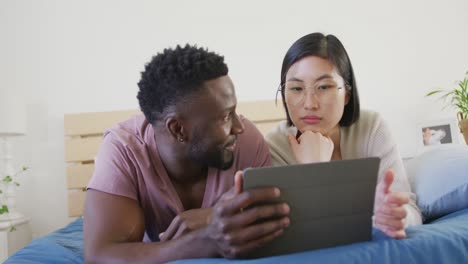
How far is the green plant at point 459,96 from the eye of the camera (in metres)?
2.24

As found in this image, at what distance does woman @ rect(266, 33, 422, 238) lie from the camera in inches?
47.2

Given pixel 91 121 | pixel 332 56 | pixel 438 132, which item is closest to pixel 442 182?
pixel 332 56

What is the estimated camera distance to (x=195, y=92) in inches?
36.4

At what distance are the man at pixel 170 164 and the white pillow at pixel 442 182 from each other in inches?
18.8

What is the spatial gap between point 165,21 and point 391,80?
Result: 1.45m

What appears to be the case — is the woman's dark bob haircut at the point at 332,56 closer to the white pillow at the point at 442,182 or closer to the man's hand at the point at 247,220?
the white pillow at the point at 442,182

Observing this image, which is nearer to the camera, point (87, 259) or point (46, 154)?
Result: point (87, 259)

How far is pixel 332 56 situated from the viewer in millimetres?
1231

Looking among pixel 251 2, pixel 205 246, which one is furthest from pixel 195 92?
pixel 251 2

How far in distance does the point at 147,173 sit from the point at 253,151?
11.6 inches

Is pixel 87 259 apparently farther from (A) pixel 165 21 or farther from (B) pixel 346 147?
(A) pixel 165 21

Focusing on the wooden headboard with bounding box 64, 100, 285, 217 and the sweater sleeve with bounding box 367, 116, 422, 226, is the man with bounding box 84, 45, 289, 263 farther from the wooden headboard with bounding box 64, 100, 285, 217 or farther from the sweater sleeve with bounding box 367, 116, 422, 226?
the wooden headboard with bounding box 64, 100, 285, 217

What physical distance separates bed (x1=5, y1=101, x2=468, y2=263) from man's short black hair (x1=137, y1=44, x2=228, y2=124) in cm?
40

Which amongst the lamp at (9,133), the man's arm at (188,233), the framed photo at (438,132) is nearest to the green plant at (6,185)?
the lamp at (9,133)
